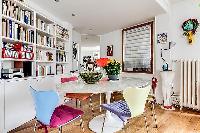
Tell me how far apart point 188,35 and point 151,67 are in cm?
145

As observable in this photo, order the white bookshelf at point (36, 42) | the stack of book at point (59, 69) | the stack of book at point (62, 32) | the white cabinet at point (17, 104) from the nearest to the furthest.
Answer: the white cabinet at point (17, 104)
the white bookshelf at point (36, 42)
the stack of book at point (62, 32)
the stack of book at point (59, 69)

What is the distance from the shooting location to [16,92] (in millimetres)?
3008

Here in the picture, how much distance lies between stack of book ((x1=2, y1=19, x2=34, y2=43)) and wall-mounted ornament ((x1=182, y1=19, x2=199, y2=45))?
3.58 metres

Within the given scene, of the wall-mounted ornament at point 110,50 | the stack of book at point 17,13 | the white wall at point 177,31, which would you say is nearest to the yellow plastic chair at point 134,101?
the stack of book at point 17,13

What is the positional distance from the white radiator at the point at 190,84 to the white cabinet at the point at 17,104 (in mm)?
3359

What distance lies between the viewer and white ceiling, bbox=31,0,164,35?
4.01 m

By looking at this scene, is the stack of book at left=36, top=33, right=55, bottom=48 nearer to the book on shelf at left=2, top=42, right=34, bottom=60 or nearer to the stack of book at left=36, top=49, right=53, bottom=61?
the stack of book at left=36, top=49, right=53, bottom=61

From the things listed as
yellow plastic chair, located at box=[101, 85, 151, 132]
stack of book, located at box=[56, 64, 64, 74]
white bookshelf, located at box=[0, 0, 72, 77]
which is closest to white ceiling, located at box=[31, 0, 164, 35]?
white bookshelf, located at box=[0, 0, 72, 77]

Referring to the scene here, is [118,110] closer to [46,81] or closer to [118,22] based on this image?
[46,81]

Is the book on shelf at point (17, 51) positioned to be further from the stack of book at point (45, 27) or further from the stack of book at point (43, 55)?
the stack of book at point (45, 27)

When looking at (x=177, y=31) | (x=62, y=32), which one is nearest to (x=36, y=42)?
(x=62, y=32)

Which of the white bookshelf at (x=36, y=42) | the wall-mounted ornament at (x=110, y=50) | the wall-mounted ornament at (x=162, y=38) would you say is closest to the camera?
the white bookshelf at (x=36, y=42)

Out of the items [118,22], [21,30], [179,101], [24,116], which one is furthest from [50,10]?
[179,101]

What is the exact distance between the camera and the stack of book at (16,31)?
2973 millimetres
